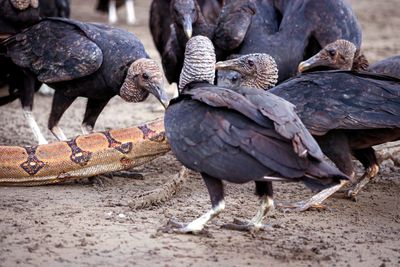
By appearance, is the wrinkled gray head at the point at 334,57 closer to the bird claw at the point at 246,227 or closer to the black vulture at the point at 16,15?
the bird claw at the point at 246,227

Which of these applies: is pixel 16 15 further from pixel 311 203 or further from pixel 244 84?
pixel 311 203

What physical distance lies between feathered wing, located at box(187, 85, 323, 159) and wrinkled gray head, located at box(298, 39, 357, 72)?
1610 millimetres

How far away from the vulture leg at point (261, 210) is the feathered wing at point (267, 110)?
461 mm

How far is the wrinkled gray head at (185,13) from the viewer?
7695 millimetres

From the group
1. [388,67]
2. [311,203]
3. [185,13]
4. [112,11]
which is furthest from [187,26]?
[112,11]

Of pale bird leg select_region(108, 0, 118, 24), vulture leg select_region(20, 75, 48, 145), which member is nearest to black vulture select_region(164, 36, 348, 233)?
vulture leg select_region(20, 75, 48, 145)

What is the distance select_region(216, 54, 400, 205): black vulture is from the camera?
5.79 metres

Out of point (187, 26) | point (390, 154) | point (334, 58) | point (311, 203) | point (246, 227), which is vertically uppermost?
point (334, 58)

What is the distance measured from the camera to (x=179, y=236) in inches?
202

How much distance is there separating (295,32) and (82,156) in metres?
2.25

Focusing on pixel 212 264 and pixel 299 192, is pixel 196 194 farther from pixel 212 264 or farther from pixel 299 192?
pixel 212 264

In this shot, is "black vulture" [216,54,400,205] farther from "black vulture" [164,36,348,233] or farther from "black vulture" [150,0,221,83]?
"black vulture" [150,0,221,83]

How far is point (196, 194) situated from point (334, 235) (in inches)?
48.2

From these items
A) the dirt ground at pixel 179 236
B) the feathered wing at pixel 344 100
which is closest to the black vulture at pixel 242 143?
the dirt ground at pixel 179 236
